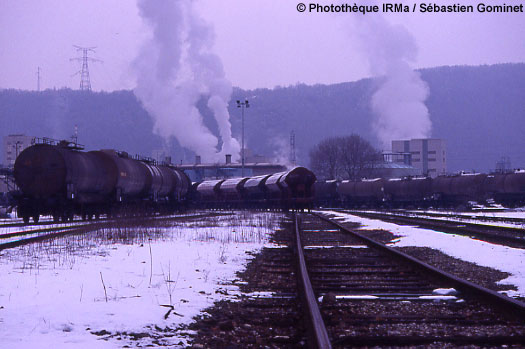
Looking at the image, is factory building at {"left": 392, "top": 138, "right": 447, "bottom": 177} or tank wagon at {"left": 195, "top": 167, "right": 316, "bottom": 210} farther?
factory building at {"left": 392, "top": 138, "right": 447, "bottom": 177}

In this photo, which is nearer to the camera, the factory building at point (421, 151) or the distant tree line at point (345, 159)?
the distant tree line at point (345, 159)

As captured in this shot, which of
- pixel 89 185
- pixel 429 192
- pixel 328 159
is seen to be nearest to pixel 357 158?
pixel 328 159

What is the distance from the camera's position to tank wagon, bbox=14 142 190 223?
25500 millimetres

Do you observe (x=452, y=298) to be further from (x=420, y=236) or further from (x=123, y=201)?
(x=123, y=201)

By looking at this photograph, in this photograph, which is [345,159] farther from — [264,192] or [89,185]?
[89,185]

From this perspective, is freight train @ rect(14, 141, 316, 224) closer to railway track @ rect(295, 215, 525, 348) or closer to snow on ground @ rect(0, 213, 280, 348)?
snow on ground @ rect(0, 213, 280, 348)

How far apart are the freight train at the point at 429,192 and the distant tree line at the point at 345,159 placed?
41758 millimetres

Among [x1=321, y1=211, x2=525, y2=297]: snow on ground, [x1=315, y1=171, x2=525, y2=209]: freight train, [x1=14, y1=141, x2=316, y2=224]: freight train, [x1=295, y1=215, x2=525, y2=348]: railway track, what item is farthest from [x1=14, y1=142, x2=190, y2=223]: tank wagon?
[x1=315, y1=171, x2=525, y2=209]: freight train

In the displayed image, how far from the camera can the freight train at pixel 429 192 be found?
1847 inches

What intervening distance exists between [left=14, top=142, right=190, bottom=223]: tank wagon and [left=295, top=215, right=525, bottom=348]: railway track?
18446 mm

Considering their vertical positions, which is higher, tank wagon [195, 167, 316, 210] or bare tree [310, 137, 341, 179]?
bare tree [310, 137, 341, 179]

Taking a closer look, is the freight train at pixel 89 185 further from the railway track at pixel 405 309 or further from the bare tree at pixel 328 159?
the bare tree at pixel 328 159

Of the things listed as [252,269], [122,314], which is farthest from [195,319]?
[252,269]

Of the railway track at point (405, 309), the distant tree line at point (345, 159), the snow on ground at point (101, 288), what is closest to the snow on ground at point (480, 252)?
the railway track at point (405, 309)
